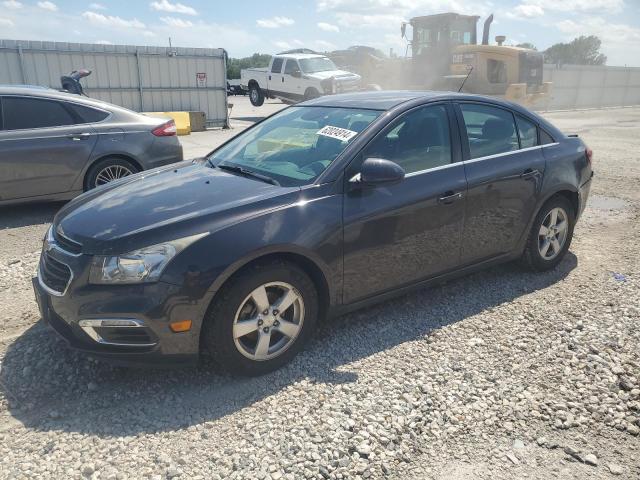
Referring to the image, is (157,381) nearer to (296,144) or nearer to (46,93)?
(296,144)

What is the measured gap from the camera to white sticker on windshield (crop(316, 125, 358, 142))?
3.56 metres

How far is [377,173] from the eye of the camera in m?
3.27

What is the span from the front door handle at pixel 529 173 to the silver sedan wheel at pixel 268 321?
226 centimetres

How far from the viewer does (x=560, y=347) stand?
3.49 meters

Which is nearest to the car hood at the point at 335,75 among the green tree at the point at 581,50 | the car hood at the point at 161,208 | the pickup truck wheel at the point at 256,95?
the pickup truck wheel at the point at 256,95

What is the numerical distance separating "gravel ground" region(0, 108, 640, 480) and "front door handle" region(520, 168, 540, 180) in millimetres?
998

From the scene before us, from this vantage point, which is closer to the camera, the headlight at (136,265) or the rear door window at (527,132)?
the headlight at (136,265)

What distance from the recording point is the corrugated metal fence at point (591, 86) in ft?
96.1

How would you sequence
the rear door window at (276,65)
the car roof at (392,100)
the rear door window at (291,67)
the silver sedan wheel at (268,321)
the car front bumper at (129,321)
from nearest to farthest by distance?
1. the car front bumper at (129,321)
2. the silver sedan wheel at (268,321)
3. the car roof at (392,100)
4. the rear door window at (291,67)
5. the rear door window at (276,65)

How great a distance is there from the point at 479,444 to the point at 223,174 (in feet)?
7.71

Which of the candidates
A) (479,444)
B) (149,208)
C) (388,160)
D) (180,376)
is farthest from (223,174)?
(479,444)

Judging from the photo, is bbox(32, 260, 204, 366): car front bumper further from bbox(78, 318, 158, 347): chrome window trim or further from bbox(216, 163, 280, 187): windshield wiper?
bbox(216, 163, 280, 187): windshield wiper

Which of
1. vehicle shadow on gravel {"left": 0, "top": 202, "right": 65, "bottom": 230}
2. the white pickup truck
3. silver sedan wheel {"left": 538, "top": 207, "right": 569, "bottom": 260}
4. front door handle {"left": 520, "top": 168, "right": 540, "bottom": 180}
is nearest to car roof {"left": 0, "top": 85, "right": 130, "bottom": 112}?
vehicle shadow on gravel {"left": 0, "top": 202, "right": 65, "bottom": 230}

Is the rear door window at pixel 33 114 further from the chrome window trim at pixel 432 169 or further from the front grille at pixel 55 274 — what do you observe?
the chrome window trim at pixel 432 169
